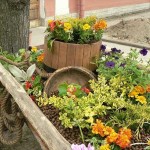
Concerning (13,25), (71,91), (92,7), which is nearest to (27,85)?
(71,91)

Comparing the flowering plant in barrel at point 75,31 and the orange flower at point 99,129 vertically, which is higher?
the flowering plant in barrel at point 75,31

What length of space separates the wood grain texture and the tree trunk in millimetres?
1697

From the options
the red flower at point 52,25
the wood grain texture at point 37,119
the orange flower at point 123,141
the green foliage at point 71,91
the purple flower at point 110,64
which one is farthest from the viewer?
the red flower at point 52,25

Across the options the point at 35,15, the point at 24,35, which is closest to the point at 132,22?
the point at 35,15

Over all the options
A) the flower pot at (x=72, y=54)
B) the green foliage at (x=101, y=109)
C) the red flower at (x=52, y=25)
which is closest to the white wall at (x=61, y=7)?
the red flower at (x=52, y=25)

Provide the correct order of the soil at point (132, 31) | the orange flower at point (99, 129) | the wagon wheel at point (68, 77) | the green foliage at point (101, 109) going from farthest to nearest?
1. the soil at point (132, 31)
2. the wagon wheel at point (68, 77)
3. the green foliage at point (101, 109)
4. the orange flower at point (99, 129)

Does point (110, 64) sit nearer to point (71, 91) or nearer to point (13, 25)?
point (71, 91)

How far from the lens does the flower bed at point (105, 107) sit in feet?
7.80

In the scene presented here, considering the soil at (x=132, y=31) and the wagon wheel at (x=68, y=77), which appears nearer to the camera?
the wagon wheel at (x=68, y=77)

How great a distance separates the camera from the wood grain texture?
2107 mm

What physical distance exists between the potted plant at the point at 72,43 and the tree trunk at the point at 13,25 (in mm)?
1259

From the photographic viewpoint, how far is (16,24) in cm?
464

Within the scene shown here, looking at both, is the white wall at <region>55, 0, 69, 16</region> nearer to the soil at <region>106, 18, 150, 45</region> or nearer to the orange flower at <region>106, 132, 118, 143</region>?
the soil at <region>106, 18, 150, 45</region>

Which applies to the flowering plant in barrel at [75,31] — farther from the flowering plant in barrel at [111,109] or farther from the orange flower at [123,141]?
the orange flower at [123,141]
